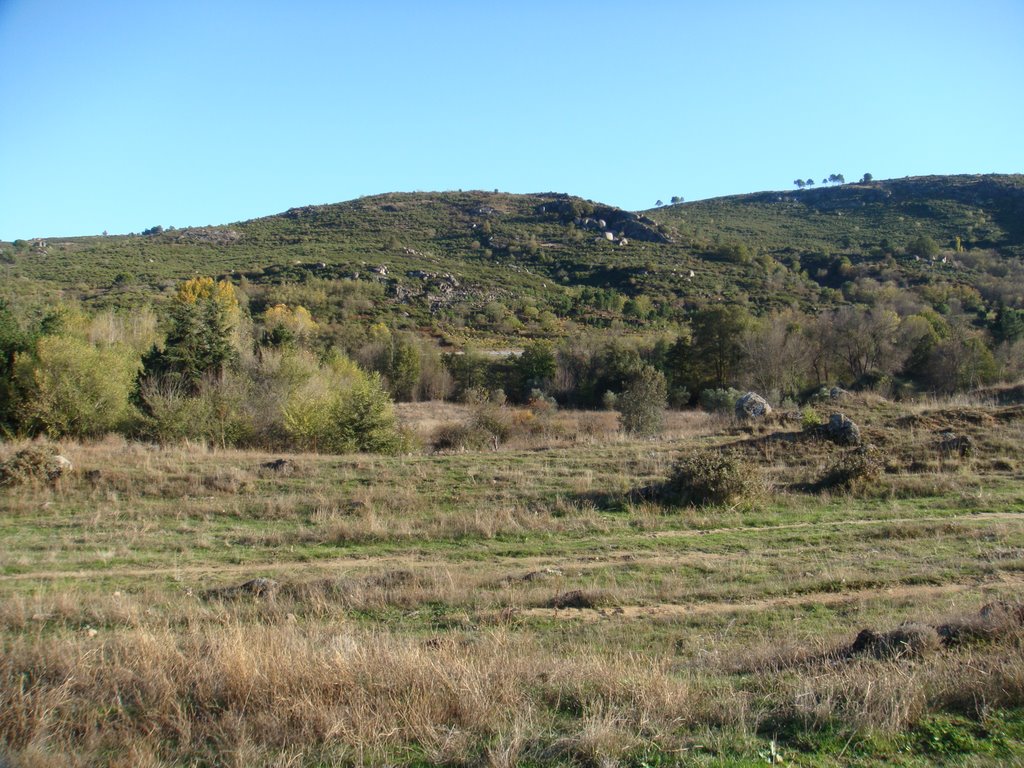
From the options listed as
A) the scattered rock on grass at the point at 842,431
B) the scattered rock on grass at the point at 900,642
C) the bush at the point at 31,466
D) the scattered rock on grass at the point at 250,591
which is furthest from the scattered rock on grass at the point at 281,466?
the scattered rock on grass at the point at 842,431

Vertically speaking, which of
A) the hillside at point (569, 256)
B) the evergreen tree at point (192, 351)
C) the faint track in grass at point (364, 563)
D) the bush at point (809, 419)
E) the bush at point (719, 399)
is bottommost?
the bush at point (719, 399)

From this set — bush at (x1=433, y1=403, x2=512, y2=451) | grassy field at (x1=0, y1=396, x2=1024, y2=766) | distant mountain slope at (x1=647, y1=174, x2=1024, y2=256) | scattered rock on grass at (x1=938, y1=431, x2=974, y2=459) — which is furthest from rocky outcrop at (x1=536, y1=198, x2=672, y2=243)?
grassy field at (x1=0, y1=396, x2=1024, y2=766)

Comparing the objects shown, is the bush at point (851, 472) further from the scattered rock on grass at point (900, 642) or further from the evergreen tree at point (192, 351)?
the evergreen tree at point (192, 351)

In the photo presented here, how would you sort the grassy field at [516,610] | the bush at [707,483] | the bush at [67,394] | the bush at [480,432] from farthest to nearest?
1. the bush at [480,432]
2. the bush at [67,394]
3. the bush at [707,483]
4. the grassy field at [516,610]

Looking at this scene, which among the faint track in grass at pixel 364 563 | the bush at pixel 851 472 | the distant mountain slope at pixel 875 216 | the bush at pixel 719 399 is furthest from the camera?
the distant mountain slope at pixel 875 216

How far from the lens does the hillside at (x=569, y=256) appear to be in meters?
A: 75.8

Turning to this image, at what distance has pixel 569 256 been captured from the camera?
102438mm

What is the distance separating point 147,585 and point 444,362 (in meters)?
48.9

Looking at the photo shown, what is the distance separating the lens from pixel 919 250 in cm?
8331

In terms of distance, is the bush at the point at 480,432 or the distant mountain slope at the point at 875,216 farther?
the distant mountain slope at the point at 875,216

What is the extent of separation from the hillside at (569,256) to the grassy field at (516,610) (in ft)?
181

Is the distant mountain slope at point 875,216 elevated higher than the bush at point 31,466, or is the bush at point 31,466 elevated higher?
the distant mountain slope at point 875,216

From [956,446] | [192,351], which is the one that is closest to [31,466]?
[192,351]

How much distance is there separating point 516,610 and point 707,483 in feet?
22.7
